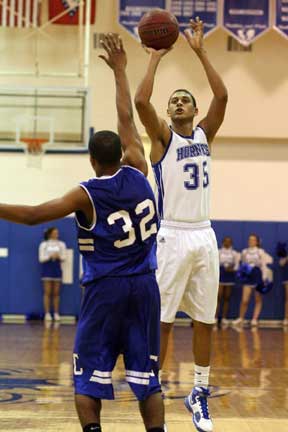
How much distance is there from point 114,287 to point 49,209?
0.60m

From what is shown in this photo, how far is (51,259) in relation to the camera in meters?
18.1

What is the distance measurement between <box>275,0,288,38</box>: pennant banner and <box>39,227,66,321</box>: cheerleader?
6443 mm

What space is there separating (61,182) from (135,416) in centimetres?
1230

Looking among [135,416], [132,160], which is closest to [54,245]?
[135,416]

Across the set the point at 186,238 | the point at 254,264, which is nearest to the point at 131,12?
the point at 254,264

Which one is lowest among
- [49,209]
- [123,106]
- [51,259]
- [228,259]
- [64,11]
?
[51,259]

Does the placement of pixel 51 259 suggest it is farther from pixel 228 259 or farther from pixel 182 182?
pixel 182 182

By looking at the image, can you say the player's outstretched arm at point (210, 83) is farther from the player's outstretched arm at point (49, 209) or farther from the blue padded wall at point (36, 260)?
the blue padded wall at point (36, 260)

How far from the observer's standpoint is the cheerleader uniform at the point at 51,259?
18.0 meters

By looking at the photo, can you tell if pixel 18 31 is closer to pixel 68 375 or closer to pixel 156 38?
pixel 68 375

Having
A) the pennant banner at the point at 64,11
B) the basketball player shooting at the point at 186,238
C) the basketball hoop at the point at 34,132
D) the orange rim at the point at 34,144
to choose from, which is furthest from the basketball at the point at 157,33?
the pennant banner at the point at 64,11

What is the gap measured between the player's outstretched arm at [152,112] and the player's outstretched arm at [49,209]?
1.39 m

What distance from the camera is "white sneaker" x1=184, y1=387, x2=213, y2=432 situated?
5918 mm

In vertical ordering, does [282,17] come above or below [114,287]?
above
